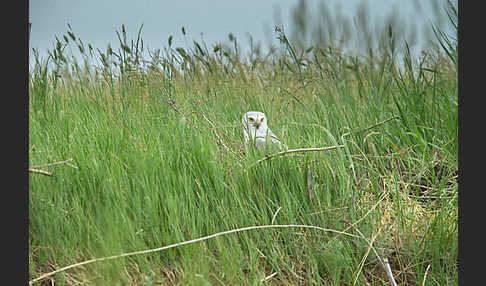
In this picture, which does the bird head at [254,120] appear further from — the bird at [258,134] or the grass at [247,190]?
the grass at [247,190]

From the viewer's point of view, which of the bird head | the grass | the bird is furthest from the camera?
the bird head

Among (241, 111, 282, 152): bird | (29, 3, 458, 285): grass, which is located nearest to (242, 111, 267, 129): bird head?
(241, 111, 282, 152): bird

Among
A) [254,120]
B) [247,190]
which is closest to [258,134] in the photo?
[254,120]

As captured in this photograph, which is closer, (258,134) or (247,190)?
(247,190)

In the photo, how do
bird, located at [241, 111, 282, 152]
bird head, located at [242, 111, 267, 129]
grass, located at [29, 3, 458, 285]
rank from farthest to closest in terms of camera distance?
1. bird head, located at [242, 111, 267, 129]
2. bird, located at [241, 111, 282, 152]
3. grass, located at [29, 3, 458, 285]

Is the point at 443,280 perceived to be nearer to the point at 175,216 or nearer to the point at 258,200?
the point at 258,200

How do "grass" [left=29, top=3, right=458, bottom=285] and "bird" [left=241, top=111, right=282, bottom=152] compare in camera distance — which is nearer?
"grass" [left=29, top=3, right=458, bottom=285]

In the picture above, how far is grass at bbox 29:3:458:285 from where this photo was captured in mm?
1282

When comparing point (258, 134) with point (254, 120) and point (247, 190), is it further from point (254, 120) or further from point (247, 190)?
point (247, 190)

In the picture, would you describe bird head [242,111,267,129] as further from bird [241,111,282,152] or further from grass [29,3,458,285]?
grass [29,3,458,285]

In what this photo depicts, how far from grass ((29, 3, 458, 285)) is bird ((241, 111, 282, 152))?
0.26 ft

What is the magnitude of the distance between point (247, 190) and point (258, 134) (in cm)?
39

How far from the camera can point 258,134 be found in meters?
1.80

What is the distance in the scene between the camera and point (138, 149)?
62.5 inches
